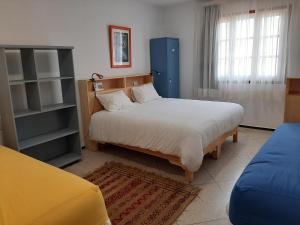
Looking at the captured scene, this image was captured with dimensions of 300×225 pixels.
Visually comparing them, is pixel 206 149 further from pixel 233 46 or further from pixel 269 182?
pixel 233 46

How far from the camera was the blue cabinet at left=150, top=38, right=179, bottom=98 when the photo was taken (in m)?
Result: 4.65

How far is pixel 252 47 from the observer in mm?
4066

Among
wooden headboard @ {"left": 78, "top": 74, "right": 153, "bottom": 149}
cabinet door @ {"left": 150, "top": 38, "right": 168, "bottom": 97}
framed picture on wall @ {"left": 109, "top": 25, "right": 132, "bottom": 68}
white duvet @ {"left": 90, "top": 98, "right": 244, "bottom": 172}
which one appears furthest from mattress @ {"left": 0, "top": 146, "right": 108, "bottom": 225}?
cabinet door @ {"left": 150, "top": 38, "right": 168, "bottom": 97}

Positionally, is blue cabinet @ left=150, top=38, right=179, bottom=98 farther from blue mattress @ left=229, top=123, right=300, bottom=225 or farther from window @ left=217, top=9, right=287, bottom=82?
blue mattress @ left=229, top=123, right=300, bottom=225

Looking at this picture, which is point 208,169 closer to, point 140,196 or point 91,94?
point 140,196

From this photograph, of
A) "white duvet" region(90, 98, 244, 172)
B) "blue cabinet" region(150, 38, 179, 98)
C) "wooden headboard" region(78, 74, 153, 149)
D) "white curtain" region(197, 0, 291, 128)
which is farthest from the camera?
"blue cabinet" region(150, 38, 179, 98)

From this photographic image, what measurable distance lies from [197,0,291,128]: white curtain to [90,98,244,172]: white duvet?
93 centimetres

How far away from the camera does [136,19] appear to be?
4461 millimetres

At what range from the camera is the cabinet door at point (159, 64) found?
183 inches

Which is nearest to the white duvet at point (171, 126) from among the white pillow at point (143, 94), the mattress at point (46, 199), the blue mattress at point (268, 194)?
the white pillow at point (143, 94)

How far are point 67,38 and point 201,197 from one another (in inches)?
107

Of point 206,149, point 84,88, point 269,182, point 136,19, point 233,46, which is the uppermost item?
point 136,19

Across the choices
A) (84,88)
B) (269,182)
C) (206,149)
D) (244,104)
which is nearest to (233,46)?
(244,104)

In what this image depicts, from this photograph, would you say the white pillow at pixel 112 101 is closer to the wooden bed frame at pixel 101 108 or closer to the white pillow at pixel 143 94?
the wooden bed frame at pixel 101 108
